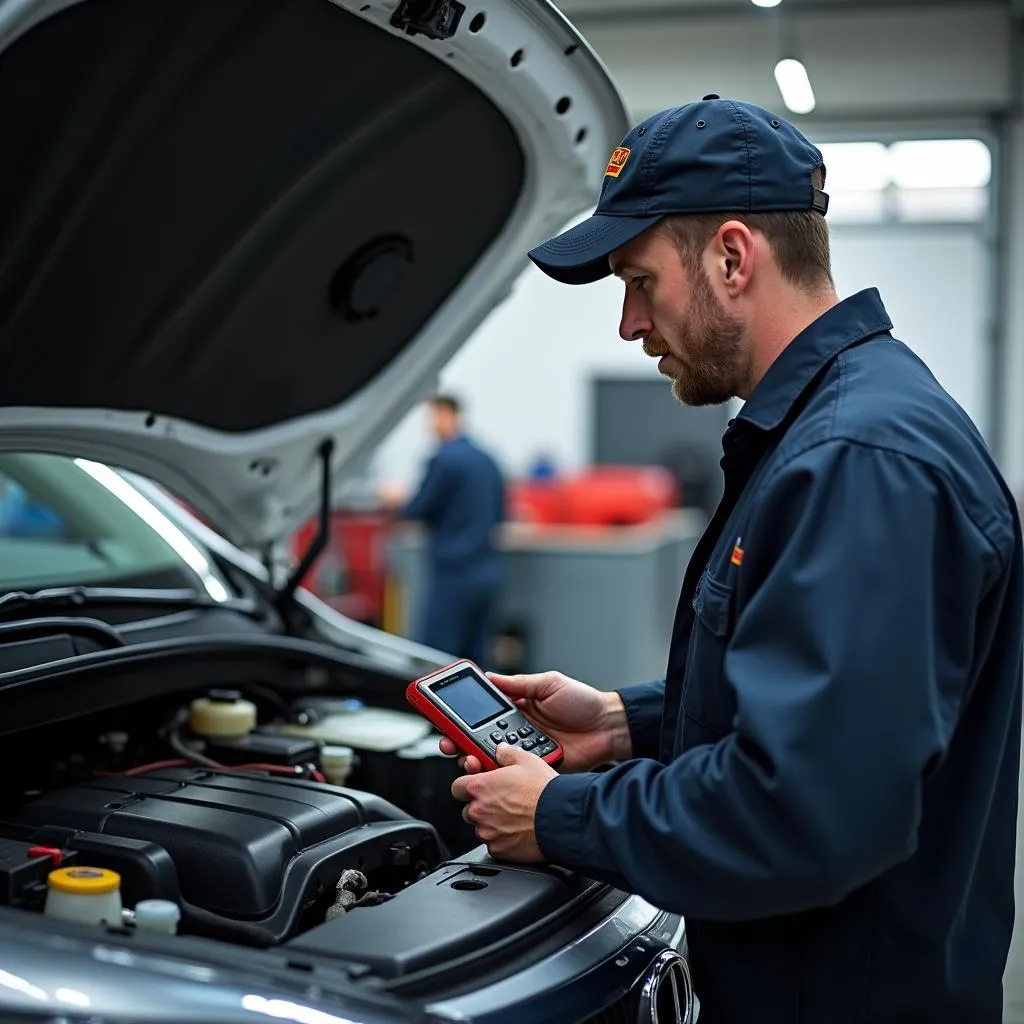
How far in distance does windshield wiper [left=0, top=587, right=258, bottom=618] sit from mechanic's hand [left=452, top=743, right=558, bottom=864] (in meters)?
0.84

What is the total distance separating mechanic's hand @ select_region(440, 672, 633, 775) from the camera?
68.7 inches

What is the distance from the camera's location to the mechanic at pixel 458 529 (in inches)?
260

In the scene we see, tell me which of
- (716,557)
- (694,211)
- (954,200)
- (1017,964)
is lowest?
(1017,964)

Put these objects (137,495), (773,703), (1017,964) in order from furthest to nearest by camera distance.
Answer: (1017,964) < (137,495) < (773,703)

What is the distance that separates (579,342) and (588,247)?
1227 cm

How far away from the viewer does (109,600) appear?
2164 millimetres

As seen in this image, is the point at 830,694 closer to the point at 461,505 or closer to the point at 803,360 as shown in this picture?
the point at 803,360

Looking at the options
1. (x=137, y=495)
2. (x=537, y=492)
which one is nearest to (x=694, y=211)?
(x=137, y=495)

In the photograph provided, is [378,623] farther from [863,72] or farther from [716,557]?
[716,557]

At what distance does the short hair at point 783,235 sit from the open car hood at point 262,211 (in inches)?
21.4

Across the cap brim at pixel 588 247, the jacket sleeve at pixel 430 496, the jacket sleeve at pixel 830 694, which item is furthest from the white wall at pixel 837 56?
the jacket sleeve at pixel 830 694

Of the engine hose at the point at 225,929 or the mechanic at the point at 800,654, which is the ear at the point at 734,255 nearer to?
the mechanic at the point at 800,654

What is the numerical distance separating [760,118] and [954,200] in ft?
41.4

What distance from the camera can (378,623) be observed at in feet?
26.9
